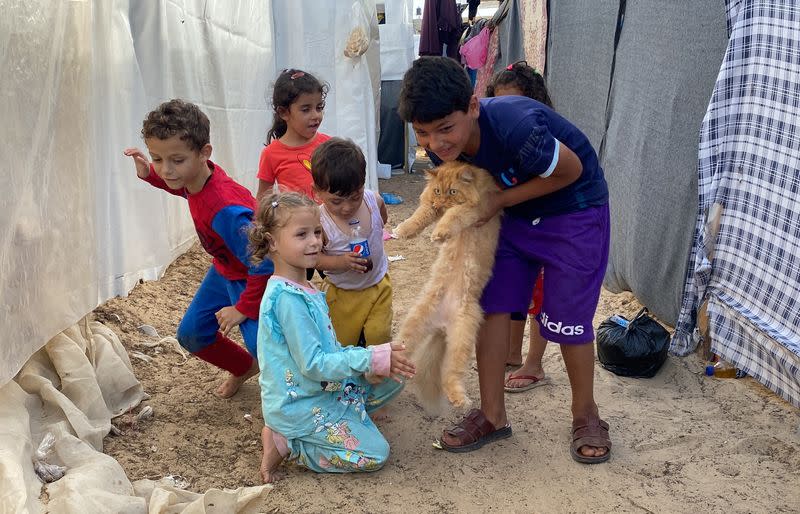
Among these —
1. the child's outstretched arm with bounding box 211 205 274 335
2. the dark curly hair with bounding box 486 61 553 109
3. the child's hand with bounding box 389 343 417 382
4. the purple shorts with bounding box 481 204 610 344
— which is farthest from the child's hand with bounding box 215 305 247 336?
the dark curly hair with bounding box 486 61 553 109

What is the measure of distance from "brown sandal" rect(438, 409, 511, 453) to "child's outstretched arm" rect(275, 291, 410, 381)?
1.88 ft

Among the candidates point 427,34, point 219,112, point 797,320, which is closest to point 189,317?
point 797,320

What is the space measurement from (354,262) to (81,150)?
1.58 m

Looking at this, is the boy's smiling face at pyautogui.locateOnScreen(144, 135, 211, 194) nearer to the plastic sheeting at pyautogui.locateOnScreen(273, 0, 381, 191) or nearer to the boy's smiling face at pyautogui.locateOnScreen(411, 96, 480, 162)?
the boy's smiling face at pyautogui.locateOnScreen(411, 96, 480, 162)

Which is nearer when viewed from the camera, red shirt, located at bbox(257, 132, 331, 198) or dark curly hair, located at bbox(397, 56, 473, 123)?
dark curly hair, located at bbox(397, 56, 473, 123)

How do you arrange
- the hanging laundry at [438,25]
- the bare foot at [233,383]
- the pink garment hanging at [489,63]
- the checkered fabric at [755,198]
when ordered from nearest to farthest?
1. the checkered fabric at [755,198]
2. the bare foot at [233,383]
3. the pink garment hanging at [489,63]
4. the hanging laundry at [438,25]

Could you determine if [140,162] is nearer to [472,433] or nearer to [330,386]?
[330,386]

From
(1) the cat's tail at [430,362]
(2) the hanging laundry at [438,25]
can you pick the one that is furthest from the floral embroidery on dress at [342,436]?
(2) the hanging laundry at [438,25]

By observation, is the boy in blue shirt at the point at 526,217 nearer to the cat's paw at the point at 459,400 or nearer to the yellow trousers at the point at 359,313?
the cat's paw at the point at 459,400

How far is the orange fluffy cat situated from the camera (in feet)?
9.29

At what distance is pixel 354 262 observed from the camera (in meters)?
3.11

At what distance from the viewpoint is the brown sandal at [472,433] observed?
317cm

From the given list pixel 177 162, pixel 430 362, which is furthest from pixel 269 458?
pixel 177 162

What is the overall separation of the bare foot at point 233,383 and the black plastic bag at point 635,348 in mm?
1913
